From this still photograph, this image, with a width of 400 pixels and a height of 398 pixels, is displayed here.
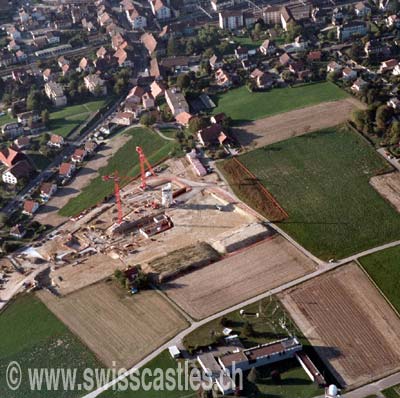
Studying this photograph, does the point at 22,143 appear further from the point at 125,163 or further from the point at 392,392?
the point at 392,392

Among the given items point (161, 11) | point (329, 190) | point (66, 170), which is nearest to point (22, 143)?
point (66, 170)

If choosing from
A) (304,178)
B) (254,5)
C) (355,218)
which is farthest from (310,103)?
(254,5)

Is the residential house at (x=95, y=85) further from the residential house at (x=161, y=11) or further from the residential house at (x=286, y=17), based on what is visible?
Result: the residential house at (x=286, y=17)

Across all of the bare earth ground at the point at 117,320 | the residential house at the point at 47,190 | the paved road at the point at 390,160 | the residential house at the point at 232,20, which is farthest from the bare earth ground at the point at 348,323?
the residential house at the point at 232,20

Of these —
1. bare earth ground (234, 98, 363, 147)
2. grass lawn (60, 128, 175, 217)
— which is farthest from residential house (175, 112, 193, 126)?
bare earth ground (234, 98, 363, 147)

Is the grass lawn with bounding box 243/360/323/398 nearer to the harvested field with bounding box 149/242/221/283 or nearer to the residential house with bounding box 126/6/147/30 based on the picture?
the harvested field with bounding box 149/242/221/283

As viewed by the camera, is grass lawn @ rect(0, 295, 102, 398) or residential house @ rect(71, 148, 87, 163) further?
residential house @ rect(71, 148, 87, 163)
